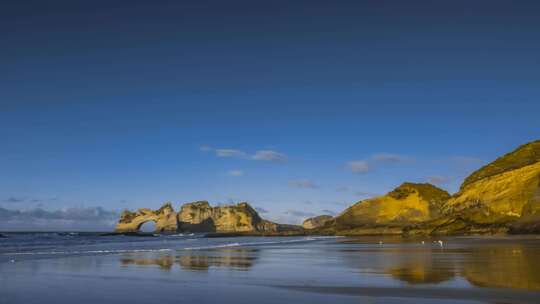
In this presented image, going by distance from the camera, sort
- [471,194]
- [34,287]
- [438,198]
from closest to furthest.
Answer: [34,287] → [471,194] → [438,198]

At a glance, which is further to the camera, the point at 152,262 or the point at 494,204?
the point at 494,204

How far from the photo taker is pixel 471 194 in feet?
329

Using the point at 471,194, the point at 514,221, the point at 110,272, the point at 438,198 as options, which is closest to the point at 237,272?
the point at 110,272

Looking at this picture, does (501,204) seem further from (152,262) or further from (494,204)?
(152,262)

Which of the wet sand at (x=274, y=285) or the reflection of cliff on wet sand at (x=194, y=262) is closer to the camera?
the wet sand at (x=274, y=285)

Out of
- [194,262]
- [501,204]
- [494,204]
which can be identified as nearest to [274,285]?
[194,262]

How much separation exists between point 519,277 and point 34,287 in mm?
15565

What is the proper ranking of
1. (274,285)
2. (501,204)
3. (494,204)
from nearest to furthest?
1. (274,285)
2. (501,204)
3. (494,204)

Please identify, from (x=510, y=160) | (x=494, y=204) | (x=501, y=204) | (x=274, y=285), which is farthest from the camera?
(x=510, y=160)

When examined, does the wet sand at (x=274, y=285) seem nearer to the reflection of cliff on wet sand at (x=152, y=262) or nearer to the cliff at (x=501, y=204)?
the reflection of cliff on wet sand at (x=152, y=262)

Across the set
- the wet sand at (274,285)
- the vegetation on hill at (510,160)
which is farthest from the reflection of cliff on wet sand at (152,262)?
the vegetation on hill at (510,160)

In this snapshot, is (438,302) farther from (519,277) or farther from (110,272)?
(110,272)

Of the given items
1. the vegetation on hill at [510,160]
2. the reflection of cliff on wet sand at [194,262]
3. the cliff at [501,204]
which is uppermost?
the vegetation on hill at [510,160]

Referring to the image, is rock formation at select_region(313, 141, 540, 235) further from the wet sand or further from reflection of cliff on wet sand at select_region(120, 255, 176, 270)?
the wet sand
